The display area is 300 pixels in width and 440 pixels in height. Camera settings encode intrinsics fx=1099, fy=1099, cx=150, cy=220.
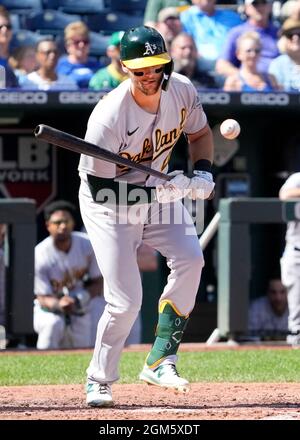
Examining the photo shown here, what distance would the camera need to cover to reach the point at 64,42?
34.1 ft

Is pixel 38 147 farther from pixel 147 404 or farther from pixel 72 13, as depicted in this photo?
pixel 147 404

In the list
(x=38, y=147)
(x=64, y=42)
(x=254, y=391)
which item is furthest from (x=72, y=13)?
(x=254, y=391)

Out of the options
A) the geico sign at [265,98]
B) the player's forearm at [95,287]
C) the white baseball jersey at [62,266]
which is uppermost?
the geico sign at [265,98]

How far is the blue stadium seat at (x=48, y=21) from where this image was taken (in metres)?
10.7

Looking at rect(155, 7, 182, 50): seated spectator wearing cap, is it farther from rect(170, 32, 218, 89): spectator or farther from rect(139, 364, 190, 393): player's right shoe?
rect(139, 364, 190, 393): player's right shoe

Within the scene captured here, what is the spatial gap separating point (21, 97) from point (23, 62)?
54 cm

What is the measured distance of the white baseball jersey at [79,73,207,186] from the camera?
5.04 meters

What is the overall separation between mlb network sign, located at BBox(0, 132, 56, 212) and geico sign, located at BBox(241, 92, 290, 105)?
201 centimetres

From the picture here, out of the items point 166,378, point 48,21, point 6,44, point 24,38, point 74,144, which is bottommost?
point 166,378

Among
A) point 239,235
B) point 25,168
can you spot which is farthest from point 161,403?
point 25,168

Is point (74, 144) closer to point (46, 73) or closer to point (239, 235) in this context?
point (239, 235)

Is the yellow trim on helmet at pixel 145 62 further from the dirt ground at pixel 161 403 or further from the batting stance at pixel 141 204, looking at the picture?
the dirt ground at pixel 161 403

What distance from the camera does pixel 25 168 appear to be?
1055cm

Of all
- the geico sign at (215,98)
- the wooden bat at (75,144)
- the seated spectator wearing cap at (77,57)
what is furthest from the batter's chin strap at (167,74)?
the seated spectator wearing cap at (77,57)
